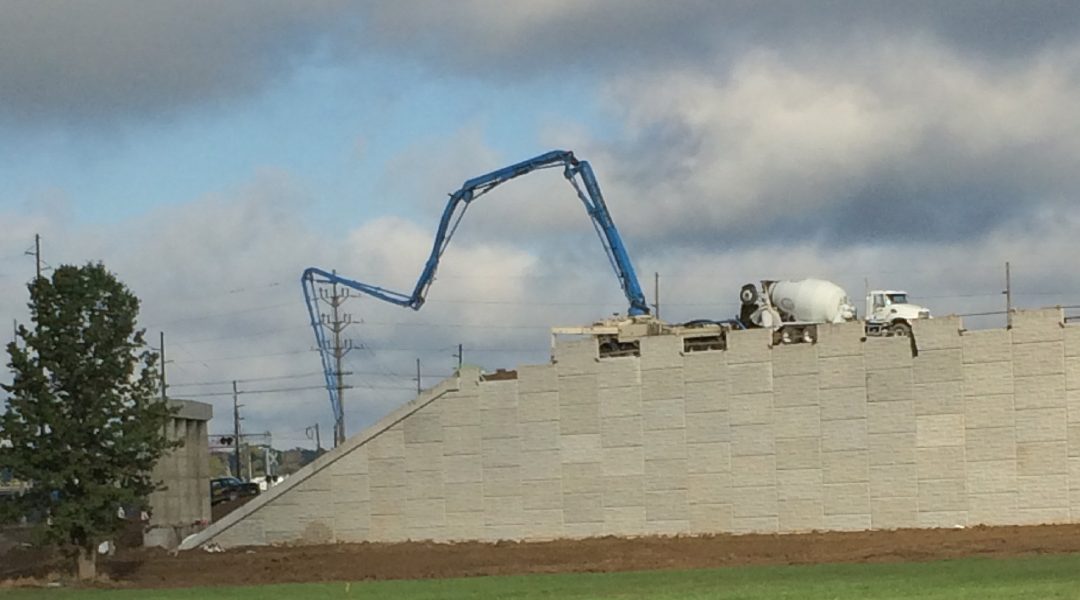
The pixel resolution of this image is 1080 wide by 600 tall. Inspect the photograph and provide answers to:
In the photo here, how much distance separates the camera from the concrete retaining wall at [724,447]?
47219 millimetres

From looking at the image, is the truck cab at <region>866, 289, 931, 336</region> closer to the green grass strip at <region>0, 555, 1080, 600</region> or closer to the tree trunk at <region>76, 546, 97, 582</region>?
the green grass strip at <region>0, 555, 1080, 600</region>

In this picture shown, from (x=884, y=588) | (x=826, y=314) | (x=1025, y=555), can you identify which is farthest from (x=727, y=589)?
(x=826, y=314)

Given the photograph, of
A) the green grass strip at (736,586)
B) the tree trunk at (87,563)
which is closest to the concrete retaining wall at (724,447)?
the green grass strip at (736,586)

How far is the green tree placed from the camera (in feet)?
149

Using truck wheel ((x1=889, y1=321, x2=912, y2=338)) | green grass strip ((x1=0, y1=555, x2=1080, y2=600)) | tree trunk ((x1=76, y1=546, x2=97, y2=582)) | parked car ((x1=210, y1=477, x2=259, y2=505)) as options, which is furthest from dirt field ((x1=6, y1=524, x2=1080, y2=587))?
parked car ((x1=210, y1=477, x2=259, y2=505))

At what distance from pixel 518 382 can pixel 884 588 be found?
2507 cm

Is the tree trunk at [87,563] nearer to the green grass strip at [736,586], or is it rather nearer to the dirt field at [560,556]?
the dirt field at [560,556]

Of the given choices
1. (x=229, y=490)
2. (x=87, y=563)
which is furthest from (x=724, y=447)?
(x=229, y=490)

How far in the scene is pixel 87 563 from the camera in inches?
1864

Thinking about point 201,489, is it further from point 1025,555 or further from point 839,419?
point 1025,555

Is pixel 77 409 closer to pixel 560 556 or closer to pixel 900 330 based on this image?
pixel 560 556

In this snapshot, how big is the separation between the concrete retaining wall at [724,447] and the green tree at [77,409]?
11.0 meters

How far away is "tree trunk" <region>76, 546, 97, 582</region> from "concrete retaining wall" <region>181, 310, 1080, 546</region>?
9938 millimetres

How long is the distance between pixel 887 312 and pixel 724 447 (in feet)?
25.0
